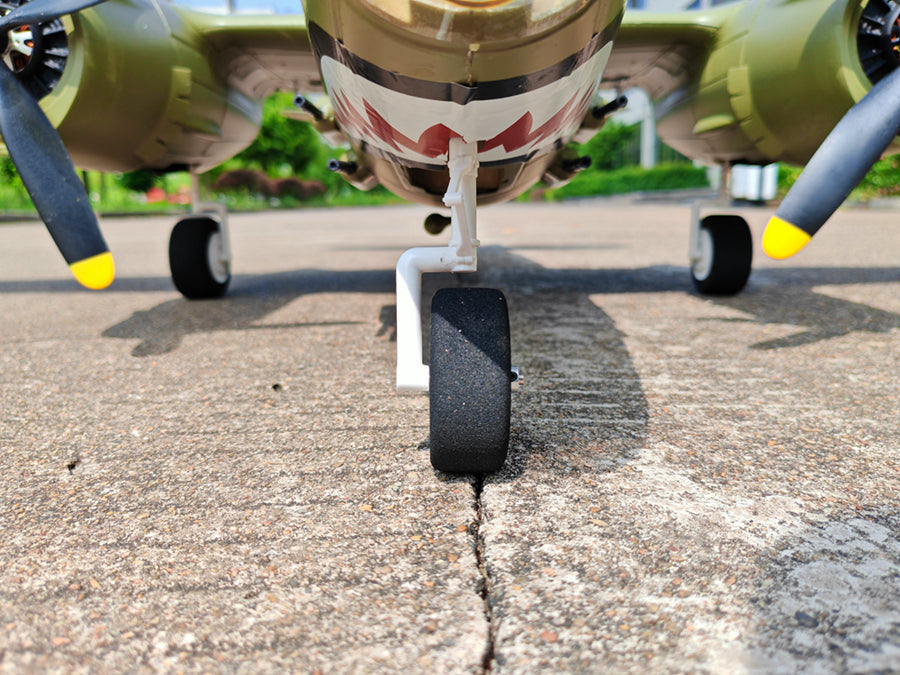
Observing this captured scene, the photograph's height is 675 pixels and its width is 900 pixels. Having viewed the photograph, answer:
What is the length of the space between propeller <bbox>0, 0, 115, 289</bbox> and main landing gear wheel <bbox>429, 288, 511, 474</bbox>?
1.64 m

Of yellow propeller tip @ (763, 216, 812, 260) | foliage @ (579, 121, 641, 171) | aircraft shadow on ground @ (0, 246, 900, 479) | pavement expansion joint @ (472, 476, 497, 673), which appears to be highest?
foliage @ (579, 121, 641, 171)

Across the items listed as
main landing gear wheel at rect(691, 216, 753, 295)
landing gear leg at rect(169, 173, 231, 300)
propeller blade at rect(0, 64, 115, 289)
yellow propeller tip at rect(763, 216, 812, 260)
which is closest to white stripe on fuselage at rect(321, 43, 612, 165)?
yellow propeller tip at rect(763, 216, 812, 260)

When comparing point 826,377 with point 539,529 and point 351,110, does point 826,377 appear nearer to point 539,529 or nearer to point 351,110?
point 539,529

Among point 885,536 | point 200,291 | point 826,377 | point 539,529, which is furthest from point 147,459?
point 200,291

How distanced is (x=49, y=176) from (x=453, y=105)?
7.14 feet

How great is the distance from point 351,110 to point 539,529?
4.76 ft

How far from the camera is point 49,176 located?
9.77 ft

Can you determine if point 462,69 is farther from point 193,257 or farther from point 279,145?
point 279,145

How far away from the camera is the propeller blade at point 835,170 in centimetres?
233

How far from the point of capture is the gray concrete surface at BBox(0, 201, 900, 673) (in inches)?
49.7

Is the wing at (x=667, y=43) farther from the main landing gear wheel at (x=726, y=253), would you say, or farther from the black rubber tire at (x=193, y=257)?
the black rubber tire at (x=193, y=257)

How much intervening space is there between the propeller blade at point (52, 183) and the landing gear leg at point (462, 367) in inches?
60.7

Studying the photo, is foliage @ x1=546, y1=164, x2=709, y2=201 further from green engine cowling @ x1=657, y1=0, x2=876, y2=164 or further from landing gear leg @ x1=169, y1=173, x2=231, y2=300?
green engine cowling @ x1=657, y1=0, x2=876, y2=164

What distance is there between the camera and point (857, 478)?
1.94 meters
